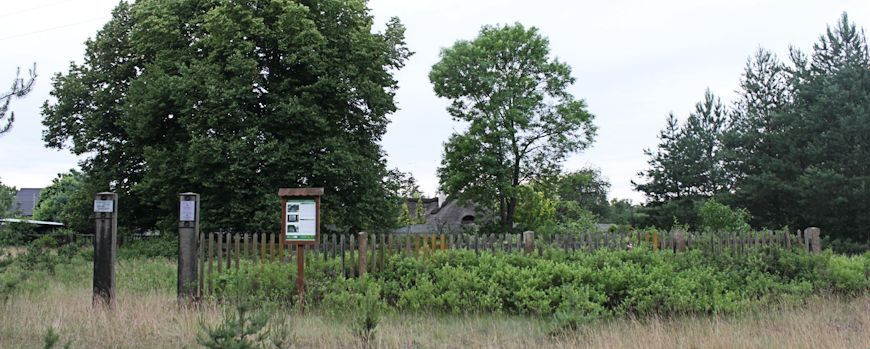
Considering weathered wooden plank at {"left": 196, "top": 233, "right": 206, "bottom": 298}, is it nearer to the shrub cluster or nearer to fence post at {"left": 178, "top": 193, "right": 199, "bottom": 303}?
fence post at {"left": 178, "top": 193, "right": 199, "bottom": 303}

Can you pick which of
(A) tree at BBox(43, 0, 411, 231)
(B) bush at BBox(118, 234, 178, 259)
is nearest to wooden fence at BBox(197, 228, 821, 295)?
(A) tree at BBox(43, 0, 411, 231)

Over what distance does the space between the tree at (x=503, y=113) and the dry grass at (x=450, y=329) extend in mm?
27587

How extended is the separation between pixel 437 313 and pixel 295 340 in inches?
117

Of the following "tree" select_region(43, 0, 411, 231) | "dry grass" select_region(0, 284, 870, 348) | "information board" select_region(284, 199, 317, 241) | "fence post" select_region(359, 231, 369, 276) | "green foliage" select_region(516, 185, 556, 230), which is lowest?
"dry grass" select_region(0, 284, 870, 348)

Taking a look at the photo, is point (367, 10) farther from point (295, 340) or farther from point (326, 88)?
point (295, 340)

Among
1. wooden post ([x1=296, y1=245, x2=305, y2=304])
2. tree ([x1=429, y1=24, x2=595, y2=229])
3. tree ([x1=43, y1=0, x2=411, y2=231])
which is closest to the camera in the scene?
wooden post ([x1=296, y1=245, x2=305, y2=304])

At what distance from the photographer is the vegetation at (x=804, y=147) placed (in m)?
26.6

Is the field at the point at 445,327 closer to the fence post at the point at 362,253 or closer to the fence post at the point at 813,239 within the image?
the fence post at the point at 362,253

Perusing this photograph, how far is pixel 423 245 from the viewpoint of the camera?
10.9 meters

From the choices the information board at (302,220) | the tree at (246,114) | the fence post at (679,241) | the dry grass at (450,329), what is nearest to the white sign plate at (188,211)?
the dry grass at (450,329)

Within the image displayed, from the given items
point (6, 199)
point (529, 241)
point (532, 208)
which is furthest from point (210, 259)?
point (532, 208)

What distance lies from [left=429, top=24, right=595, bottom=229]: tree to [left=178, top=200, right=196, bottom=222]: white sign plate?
26883 mm

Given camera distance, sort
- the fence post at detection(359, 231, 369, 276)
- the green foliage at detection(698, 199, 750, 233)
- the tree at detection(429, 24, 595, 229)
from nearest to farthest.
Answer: the fence post at detection(359, 231, 369, 276) < the green foliage at detection(698, 199, 750, 233) < the tree at detection(429, 24, 595, 229)

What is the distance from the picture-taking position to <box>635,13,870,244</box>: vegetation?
87.2 feet
